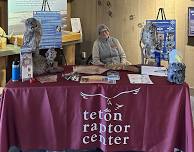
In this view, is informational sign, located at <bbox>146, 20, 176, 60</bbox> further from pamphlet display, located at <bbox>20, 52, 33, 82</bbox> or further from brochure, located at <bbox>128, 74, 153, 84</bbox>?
pamphlet display, located at <bbox>20, 52, 33, 82</bbox>

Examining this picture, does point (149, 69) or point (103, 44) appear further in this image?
point (103, 44)

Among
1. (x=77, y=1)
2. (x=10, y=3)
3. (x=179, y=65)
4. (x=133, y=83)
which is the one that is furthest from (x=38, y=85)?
(x=77, y=1)

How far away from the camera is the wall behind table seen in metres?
4.72

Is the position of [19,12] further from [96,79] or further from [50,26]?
[96,79]

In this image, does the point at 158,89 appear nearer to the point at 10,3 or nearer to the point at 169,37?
the point at 169,37

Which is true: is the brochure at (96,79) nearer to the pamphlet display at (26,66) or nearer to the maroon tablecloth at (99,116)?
the maroon tablecloth at (99,116)

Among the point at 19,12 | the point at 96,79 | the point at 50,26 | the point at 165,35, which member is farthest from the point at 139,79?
the point at 19,12

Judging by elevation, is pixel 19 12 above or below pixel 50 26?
above

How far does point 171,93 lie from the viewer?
2.49 m

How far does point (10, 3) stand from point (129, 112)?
8.77ft

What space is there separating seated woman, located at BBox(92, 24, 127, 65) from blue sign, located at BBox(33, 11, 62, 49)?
0.50 metres

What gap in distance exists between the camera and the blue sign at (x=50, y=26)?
10.5ft

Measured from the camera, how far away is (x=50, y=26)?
347 centimetres

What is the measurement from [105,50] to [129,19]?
115 centimetres
